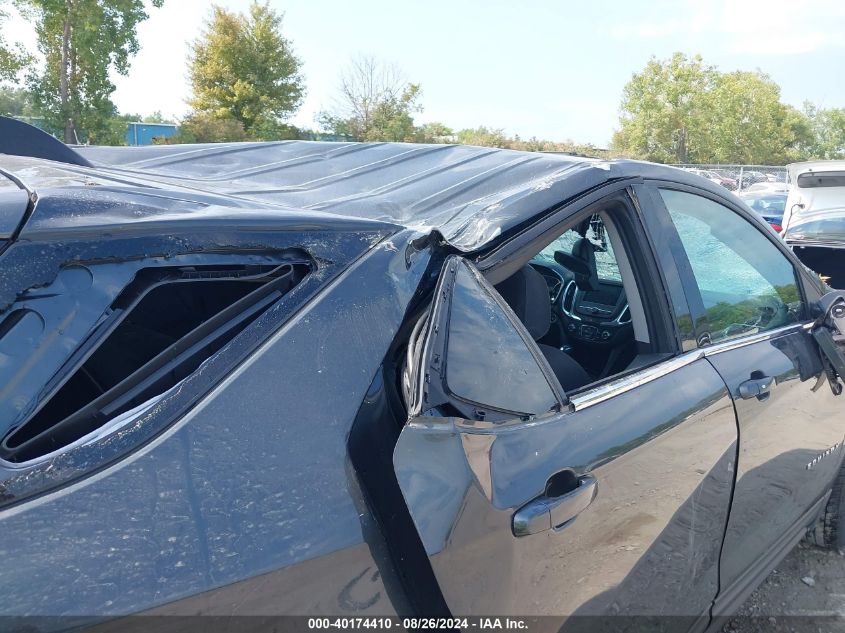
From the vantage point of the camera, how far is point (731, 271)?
7.98ft

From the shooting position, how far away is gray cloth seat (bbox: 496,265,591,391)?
213 cm

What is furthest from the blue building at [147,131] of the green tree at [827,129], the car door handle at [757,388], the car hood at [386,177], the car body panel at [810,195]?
the green tree at [827,129]

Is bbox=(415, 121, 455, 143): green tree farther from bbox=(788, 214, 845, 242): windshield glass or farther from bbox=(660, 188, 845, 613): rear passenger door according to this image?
bbox=(660, 188, 845, 613): rear passenger door

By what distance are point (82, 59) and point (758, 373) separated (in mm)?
23446

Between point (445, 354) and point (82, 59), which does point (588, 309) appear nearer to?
point (445, 354)

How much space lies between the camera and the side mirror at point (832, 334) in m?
2.53

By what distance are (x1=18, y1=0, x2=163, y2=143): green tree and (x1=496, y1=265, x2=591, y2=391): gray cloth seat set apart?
21.4 meters

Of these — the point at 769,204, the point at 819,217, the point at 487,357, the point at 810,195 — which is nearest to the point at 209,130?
the point at 769,204

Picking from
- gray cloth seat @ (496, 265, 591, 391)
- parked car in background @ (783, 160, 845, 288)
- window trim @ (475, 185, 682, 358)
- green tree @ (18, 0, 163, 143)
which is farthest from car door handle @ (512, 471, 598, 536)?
green tree @ (18, 0, 163, 143)

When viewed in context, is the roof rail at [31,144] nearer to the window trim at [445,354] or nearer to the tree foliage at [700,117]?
the window trim at [445,354]

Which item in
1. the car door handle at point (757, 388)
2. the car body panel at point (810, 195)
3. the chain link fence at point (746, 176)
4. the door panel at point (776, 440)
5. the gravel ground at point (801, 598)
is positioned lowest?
the gravel ground at point (801, 598)

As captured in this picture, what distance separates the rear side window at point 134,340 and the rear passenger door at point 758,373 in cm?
144

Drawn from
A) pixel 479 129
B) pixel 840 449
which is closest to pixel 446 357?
pixel 840 449

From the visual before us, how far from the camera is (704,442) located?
1874mm
